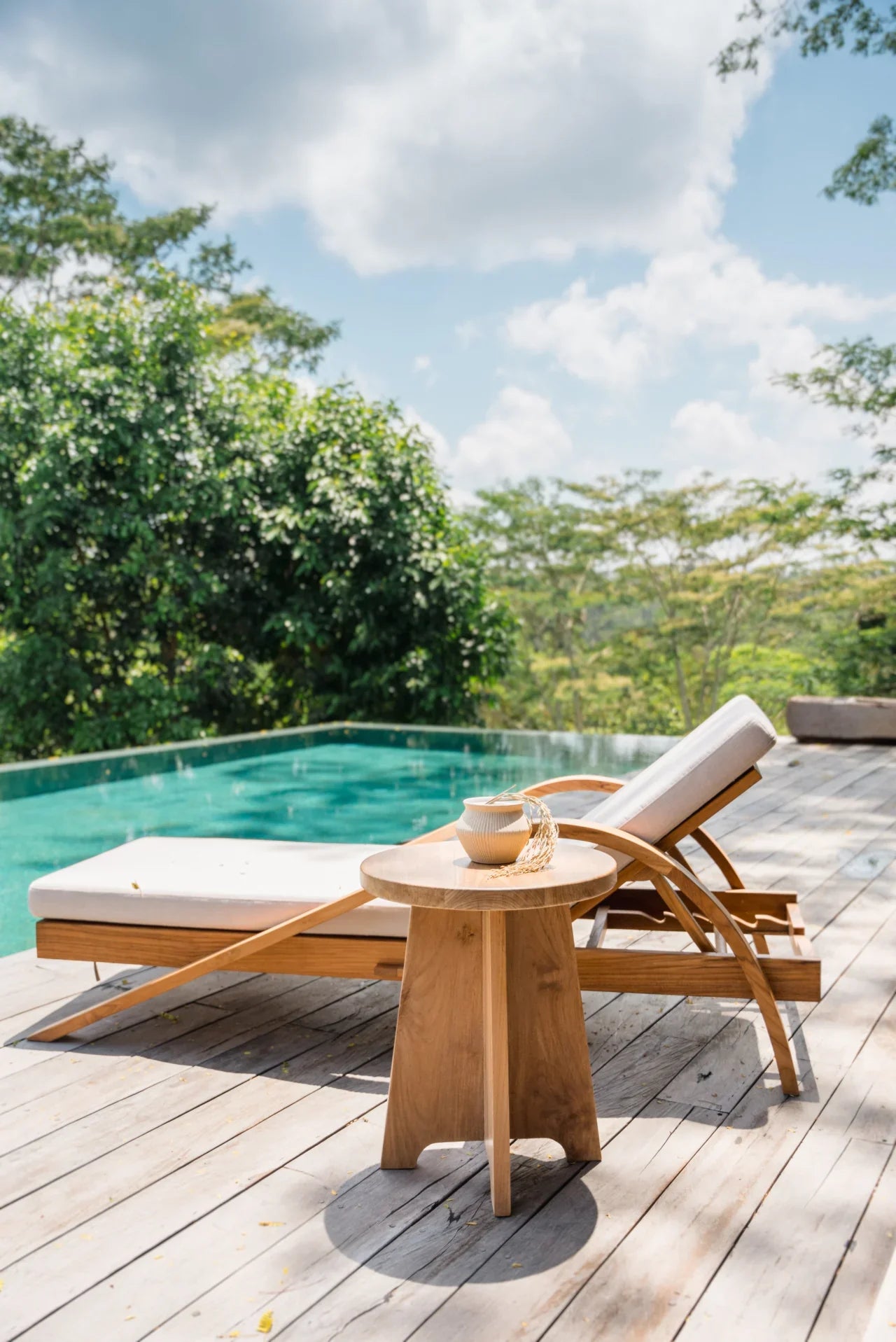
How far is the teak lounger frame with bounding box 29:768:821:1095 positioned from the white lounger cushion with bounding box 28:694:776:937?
31 millimetres

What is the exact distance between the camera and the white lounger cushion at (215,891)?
232 centimetres

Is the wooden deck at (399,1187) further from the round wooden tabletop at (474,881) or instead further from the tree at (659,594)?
the tree at (659,594)

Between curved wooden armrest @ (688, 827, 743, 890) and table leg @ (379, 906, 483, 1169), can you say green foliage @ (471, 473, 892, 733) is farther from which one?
→ table leg @ (379, 906, 483, 1169)

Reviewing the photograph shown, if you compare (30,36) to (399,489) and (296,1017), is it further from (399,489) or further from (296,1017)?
(296,1017)

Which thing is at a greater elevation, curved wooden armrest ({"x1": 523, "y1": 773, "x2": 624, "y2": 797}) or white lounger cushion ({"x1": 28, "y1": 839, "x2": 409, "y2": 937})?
curved wooden armrest ({"x1": 523, "y1": 773, "x2": 624, "y2": 797})

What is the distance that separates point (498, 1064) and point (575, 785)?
964 millimetres

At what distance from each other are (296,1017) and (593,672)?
39.3 feet

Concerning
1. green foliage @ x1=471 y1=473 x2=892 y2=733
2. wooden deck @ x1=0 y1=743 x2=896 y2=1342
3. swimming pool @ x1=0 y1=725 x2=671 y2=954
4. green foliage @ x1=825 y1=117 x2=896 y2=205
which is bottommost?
wooden deck @ x1=0 y1=743 x2=896 y2=1342

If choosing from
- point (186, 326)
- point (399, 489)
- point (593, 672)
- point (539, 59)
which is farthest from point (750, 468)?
point (186, 326)

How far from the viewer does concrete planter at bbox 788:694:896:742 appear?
24.7 ft

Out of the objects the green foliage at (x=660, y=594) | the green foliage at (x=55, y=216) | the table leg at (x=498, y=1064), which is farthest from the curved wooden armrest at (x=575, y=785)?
the green foliage at (x=55, y=216)

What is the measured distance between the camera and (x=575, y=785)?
260 centimetres

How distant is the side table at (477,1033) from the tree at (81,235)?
11.3 metres

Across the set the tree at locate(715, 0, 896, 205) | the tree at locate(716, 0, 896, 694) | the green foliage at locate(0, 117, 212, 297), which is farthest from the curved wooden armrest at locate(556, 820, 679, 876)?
the green foliage at locate(0, 117, 212, 297)
